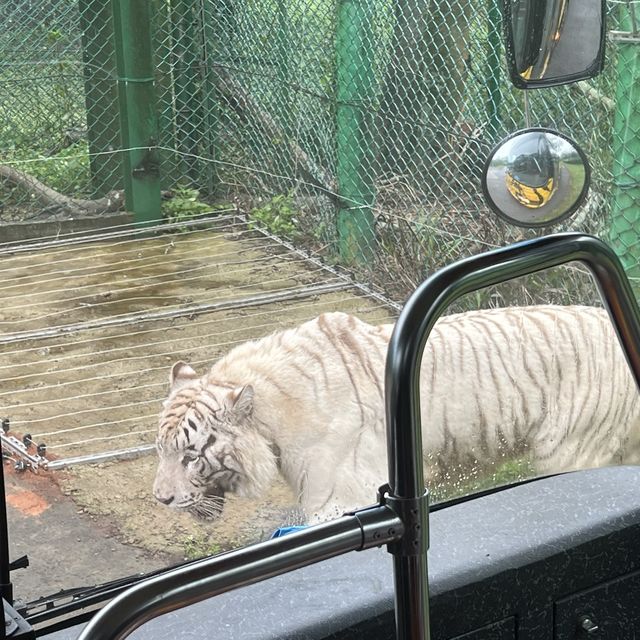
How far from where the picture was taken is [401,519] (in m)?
0.73

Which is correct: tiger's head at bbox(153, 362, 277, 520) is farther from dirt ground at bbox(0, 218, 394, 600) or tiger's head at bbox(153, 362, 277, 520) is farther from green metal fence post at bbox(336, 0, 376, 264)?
green metal fence post at bbox(336, 0, 376, 264)

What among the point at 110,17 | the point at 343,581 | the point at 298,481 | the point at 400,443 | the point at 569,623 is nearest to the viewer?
the point at 400,443

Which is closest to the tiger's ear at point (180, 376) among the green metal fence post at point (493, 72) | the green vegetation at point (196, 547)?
the green vegetation at point (196, 547)

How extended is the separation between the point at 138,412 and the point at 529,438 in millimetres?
660

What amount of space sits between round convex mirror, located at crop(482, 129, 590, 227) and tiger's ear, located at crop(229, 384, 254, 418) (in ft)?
1.50

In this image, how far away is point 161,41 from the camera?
4.95 feet

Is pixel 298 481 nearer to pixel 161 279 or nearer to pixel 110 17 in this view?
pixel 161 279

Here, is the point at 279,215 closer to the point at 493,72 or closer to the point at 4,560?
the point at 493,72

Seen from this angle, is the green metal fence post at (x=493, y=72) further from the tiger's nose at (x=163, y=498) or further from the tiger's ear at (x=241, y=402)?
the tiger's nose at (x=163, y=498)

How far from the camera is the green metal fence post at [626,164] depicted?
5.45ft

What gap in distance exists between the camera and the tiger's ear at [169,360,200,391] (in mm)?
1517

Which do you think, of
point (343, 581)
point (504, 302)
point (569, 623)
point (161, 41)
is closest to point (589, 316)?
point (504, 302)

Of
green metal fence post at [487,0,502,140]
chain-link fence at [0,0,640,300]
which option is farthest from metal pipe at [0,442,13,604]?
green metal fence post at [487,0,502,140]

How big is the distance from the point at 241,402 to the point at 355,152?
479mm
